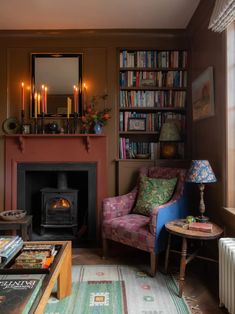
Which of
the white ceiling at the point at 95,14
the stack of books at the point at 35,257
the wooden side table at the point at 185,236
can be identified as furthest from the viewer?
the white ceiling at the point at 95,14

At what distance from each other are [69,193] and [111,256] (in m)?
0.96

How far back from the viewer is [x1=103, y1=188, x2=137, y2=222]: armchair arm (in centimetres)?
300

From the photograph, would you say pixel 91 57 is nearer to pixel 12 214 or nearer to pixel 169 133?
pixel 169 133

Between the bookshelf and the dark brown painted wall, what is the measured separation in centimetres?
25

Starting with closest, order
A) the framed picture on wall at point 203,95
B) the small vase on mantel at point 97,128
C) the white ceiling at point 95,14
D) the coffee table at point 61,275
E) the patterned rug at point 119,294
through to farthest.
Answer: the coffee table at point 61,275
the patterned rug at point 119,294
the framed picture on wall at point 203,95
the white ceiling at point 95,14
the small vase on mantel at point 97,128

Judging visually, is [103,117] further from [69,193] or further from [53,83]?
[69,193]

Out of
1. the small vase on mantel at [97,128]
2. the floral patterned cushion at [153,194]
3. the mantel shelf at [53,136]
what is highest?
the small vase on mantel at [97,128]

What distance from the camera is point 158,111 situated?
3629 millimetres

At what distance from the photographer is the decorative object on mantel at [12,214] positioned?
307 centimetres

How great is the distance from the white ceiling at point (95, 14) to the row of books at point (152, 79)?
536 millimetres

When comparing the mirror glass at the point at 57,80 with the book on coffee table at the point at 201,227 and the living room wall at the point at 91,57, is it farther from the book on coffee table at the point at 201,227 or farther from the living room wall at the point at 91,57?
the book on coffee table at the point at 201,227

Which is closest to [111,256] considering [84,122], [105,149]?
[105,149]

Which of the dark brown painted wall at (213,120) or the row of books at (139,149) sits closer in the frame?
the dark brown painted wall at (213,120)

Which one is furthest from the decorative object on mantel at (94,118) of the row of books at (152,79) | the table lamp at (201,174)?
the table lamp at (201,174)
